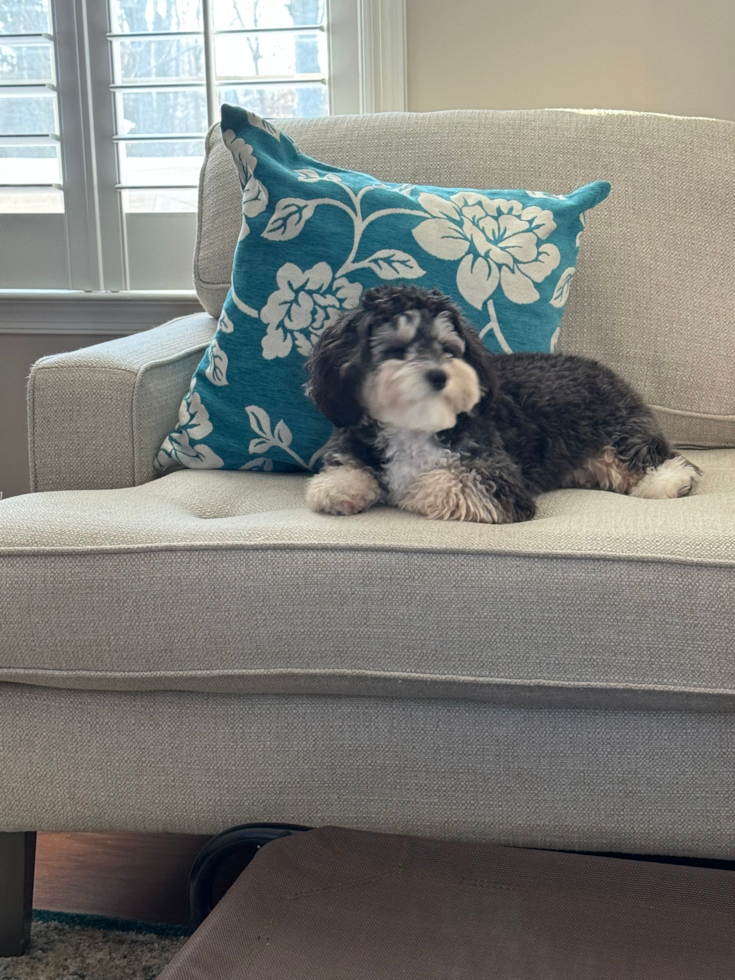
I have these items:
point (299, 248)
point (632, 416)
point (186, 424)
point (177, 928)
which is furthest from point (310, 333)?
point (177, 928)

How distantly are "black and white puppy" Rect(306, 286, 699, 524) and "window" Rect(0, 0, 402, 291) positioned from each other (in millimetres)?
1174

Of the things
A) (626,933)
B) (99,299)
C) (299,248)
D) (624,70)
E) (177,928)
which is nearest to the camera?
(626,933)

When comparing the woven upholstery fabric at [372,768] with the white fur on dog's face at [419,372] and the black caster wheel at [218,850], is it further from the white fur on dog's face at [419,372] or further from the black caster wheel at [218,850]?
the white fur on dog's face at [419,372]

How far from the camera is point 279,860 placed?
1084mm

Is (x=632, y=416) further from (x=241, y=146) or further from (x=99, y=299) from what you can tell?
(x=99, y=299)

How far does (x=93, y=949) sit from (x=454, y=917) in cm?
52

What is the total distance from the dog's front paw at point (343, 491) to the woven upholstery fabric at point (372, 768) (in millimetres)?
248

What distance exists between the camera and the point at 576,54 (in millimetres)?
2107

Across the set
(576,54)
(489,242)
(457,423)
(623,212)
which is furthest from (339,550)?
(576,54)

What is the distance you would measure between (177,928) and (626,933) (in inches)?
24.3

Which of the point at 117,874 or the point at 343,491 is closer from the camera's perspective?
the point at 343,491

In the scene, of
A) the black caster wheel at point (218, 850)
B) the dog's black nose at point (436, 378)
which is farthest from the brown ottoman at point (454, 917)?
the dog's black nose at point (436, 378)

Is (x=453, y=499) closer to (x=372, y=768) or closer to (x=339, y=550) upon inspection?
(x=339, y=550)

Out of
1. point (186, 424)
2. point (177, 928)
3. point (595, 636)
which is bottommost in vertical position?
point (177, 928)
